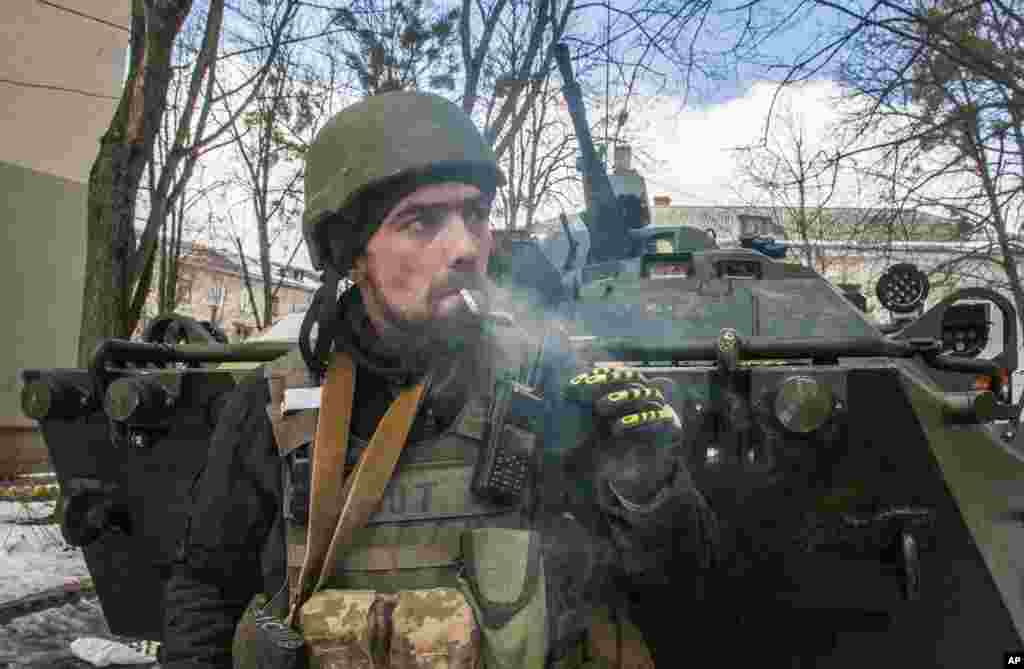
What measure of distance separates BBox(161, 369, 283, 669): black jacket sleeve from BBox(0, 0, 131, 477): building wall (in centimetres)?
1068

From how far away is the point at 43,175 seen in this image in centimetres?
1230

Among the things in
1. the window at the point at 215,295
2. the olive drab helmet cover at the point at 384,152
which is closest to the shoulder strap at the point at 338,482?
the olive drab helmet cover at the point at 384,152

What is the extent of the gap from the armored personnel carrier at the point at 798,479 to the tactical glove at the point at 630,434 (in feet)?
1.97

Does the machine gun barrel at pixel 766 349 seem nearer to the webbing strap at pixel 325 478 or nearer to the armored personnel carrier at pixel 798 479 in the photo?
the armored personnel carrier at pixel 798 479

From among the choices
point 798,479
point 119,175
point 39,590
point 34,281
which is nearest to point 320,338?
point 798,479

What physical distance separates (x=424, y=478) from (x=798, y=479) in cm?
125

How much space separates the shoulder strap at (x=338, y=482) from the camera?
6.84 ft

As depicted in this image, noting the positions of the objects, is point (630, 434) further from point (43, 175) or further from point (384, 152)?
point (43, 175)

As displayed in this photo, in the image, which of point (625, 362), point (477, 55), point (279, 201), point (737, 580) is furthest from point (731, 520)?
point (279, 201)

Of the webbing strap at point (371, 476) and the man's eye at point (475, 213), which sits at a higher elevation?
the man's eye at point (475, 213)

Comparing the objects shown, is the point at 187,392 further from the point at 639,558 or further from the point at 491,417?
the point at 639,558

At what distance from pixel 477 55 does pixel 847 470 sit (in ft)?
29.7

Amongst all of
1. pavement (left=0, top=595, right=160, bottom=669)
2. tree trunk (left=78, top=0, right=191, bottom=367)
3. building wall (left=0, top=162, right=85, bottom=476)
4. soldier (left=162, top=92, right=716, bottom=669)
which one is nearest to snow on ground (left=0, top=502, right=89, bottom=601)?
pavement (left=0, top=595, right=160, bottom=669)

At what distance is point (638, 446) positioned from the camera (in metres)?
1.86
